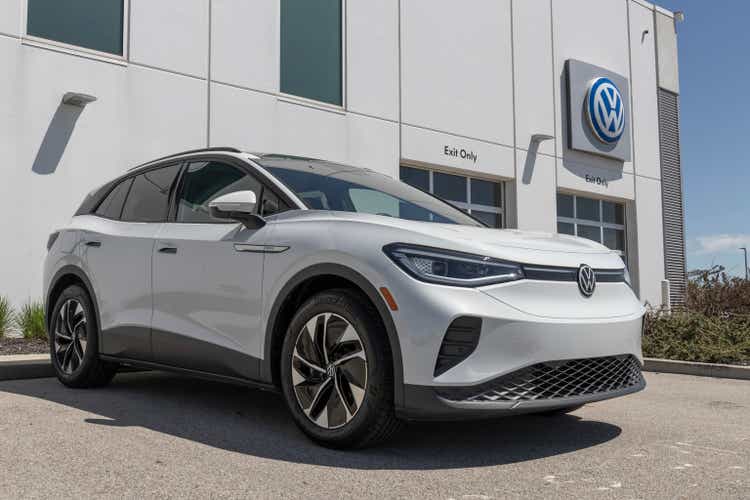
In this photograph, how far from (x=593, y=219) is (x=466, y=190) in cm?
517

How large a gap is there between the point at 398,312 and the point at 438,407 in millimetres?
467

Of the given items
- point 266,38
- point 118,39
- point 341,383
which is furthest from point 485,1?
point 341,383

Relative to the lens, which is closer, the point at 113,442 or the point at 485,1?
the point at 113,442

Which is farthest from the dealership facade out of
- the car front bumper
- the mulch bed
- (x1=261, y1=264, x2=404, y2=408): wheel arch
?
the car front bumper

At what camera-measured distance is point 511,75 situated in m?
17.1

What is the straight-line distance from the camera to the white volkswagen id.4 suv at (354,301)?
3.56m

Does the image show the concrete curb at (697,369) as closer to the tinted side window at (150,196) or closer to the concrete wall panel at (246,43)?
the tinted side window at (150,196)

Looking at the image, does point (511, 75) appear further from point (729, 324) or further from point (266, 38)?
point (729, 324)

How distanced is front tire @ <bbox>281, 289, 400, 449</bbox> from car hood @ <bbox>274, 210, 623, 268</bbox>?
0.40 meters

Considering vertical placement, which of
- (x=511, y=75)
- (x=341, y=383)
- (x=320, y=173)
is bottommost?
(x=341, y=383)

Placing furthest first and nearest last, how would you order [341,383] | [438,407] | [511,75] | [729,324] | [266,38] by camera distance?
[511,75], [266,38], [729,324], [341,383], [438,407]

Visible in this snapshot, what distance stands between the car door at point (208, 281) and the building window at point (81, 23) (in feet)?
20.5

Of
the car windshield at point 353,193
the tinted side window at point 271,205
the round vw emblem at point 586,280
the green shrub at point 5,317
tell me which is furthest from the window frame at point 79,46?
the round vw emblem at point 586,280

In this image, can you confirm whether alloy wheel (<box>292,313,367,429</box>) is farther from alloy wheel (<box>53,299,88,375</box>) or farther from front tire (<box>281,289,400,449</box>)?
alloy wheel (<box>53,299,88,375</box>)
